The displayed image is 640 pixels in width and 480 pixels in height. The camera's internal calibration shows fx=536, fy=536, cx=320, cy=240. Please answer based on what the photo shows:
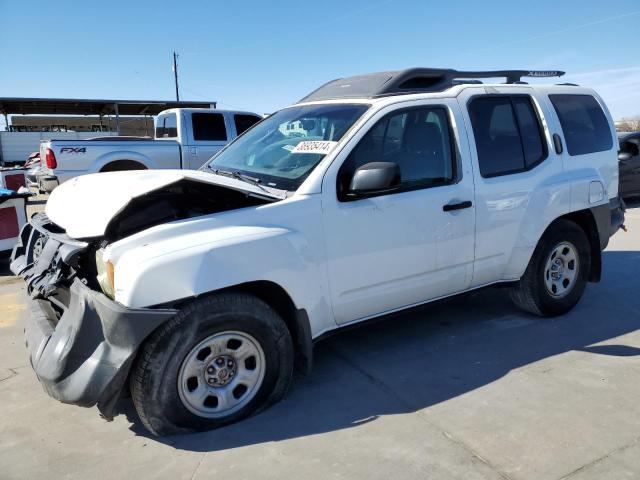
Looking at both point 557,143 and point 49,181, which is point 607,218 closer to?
point 557,143

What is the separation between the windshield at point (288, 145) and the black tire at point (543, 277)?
6.58 feet

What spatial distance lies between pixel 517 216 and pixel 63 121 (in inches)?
1620

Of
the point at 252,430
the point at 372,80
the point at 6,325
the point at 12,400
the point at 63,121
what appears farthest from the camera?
the point at 63,121

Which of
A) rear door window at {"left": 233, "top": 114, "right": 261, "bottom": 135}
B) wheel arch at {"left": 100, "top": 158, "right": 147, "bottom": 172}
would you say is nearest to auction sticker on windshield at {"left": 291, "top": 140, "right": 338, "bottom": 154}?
wheel arch at {"left": 100, "top": 158, "right": 147, "bottom": 172}

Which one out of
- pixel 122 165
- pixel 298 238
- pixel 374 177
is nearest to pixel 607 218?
pixel 374 177

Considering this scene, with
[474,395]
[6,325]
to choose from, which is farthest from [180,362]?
[6,325]

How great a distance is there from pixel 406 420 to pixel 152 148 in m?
8.36

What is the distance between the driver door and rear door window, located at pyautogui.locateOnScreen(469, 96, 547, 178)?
0.24 m

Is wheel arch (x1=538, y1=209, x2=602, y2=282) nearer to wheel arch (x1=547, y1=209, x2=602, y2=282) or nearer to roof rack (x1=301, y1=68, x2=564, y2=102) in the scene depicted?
wheel arch (x1=547, y1=209, x2=602, y2=282)

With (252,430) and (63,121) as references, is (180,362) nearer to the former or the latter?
(252,430)

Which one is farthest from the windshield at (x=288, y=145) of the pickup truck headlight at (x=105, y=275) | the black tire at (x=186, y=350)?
the pickup truck headlight at (x=105, y=275)

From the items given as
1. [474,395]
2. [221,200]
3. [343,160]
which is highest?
[343,160]

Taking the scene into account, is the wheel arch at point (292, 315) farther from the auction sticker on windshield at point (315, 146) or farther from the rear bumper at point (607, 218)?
the rear bumper at point (607, 218)

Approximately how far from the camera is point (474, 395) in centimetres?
337
